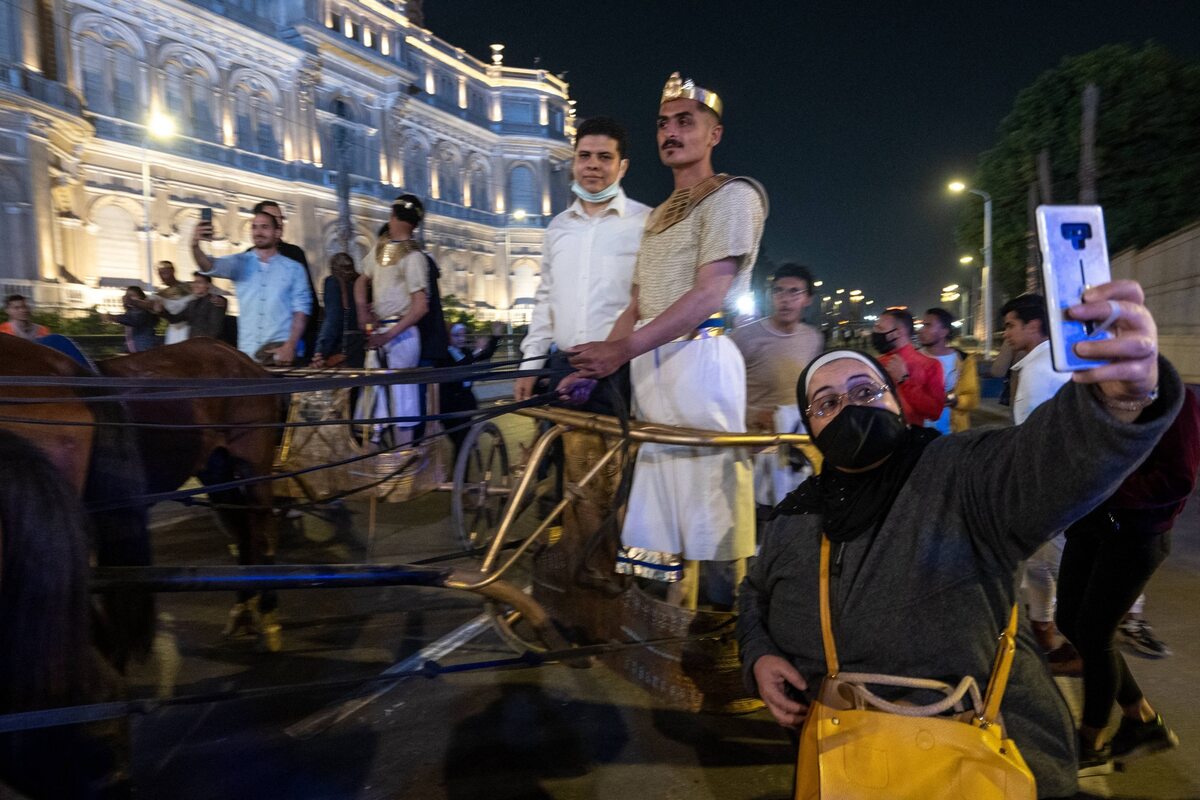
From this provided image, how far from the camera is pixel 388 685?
373cm

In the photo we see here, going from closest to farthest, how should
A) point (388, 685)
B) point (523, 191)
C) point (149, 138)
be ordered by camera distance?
point (388, 685), point (149, 138), point (523, 191)

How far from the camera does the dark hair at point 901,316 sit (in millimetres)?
5988

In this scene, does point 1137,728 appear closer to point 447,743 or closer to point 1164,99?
point 447,743

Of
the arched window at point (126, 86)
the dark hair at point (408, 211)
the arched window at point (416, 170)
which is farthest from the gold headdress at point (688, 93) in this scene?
the arched window at point (416, 170)

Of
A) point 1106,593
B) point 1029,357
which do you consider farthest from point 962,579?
point 1029,357

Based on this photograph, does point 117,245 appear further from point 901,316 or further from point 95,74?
point 901,316

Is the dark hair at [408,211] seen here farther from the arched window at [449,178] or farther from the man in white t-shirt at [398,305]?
the arched window at [449,178]

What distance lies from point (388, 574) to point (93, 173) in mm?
38428

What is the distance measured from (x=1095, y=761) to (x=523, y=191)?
68.3 m

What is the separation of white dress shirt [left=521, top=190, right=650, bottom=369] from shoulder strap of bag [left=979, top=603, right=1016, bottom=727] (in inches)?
88.0

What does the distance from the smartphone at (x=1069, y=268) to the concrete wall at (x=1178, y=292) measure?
1317 centimetres

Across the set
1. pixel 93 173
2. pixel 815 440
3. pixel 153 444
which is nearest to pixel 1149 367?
pixel 815 440

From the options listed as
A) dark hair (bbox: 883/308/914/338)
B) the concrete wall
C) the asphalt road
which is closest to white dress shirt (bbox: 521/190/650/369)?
the asphalt road

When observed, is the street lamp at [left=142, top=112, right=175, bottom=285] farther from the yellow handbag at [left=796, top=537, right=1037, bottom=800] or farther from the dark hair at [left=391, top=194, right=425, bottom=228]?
the yellow handbag at [left=796, top=537, right=1037, bottom=800]
